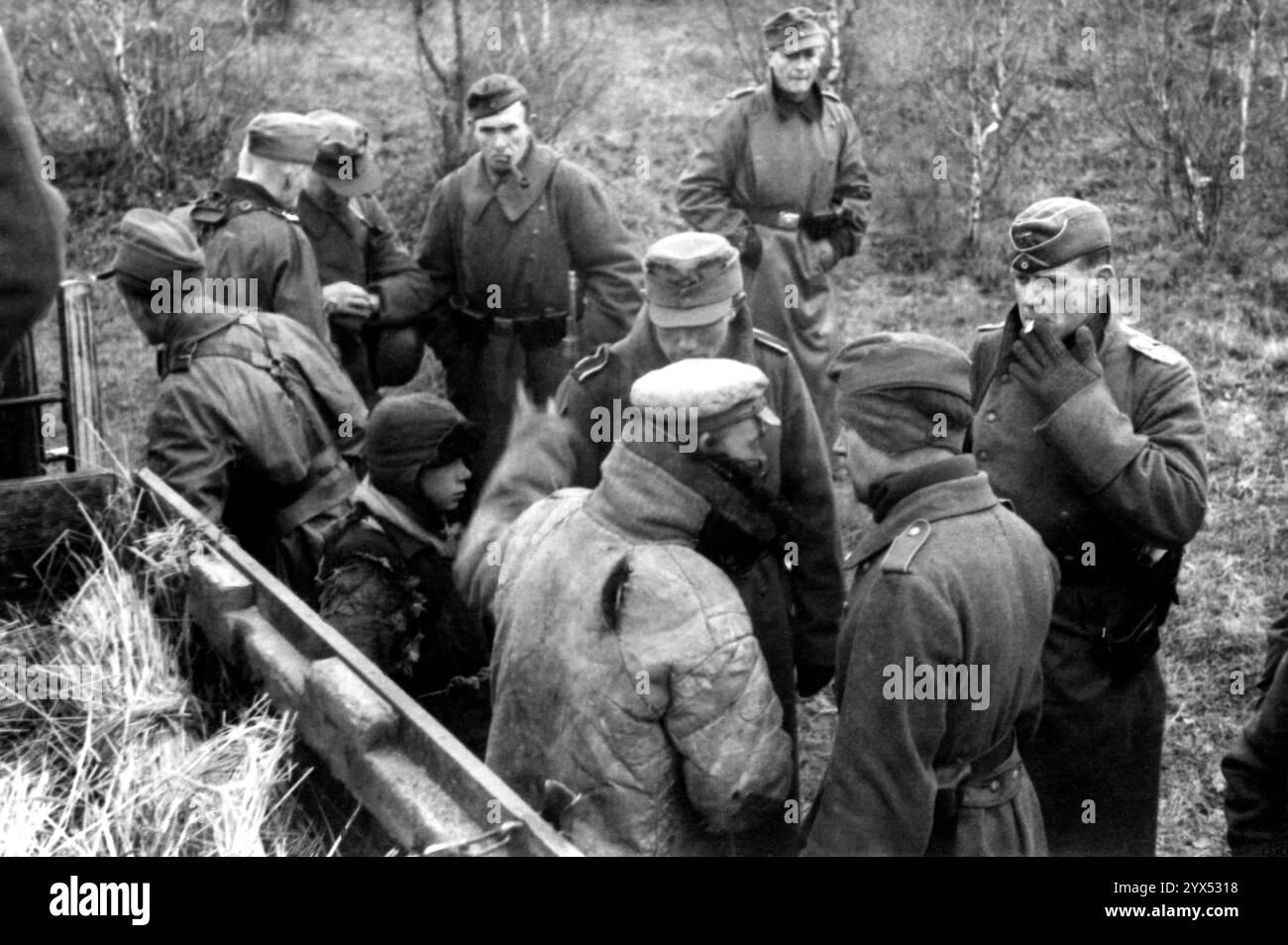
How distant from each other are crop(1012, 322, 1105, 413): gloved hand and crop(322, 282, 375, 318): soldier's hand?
10.3ft

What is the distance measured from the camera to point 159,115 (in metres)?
10.6

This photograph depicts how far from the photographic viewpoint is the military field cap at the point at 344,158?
6297mm

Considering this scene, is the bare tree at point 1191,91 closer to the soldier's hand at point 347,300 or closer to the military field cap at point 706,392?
the soldier's hand at point 347,300

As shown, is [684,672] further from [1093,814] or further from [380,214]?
[380,214]

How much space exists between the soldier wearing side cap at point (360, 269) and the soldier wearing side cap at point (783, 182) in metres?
1.43

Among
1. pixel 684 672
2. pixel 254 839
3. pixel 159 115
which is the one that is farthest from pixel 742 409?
pixel 159 115

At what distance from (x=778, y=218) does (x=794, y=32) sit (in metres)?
0.82

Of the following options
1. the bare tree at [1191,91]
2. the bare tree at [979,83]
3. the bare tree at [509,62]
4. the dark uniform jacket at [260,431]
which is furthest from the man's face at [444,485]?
the bare tree at [1191,91]

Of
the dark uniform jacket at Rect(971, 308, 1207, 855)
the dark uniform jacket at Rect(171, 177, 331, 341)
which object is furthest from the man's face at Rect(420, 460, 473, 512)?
the dark uniform jacket at Rect(171, 177, 331, 341)

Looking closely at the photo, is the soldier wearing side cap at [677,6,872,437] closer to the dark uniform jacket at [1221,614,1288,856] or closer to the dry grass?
the dry grass

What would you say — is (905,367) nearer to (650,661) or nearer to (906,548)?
(906,548)

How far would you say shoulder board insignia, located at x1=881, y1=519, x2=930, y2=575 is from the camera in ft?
9.66

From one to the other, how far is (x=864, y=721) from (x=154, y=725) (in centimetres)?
175

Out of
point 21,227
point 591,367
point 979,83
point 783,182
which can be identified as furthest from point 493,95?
point 979,83
